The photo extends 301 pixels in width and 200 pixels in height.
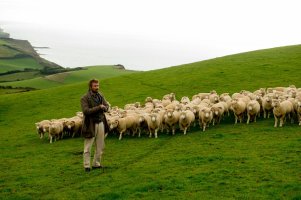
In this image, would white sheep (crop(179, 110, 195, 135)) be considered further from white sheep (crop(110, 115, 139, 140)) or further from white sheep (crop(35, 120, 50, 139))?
white sheep (crop(35, 120, 50, 139))

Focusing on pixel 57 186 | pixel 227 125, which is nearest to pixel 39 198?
pixel 57 186

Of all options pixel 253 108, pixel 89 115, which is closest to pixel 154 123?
pixel 253 108

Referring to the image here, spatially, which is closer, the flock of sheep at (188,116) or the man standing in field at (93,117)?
the man standing in field at (93,117)

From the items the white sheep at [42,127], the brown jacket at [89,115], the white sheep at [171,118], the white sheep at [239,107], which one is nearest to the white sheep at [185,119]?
the white sheep at [171,118]

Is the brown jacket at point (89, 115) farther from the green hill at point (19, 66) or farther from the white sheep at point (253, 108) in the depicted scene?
the green hill at point (19, 66)

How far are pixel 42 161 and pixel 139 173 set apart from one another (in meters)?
5.07

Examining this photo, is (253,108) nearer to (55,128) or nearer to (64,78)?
(55,128)

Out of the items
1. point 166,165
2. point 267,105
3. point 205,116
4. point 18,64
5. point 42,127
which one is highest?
point 18,64

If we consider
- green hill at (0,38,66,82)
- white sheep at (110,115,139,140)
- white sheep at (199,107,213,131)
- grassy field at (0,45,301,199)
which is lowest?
grassy field at (0,45,301,199)

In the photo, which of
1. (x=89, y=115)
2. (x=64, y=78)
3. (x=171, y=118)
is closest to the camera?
(x=89, y=115)

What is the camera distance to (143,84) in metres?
36.8

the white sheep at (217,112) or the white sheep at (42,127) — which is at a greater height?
the white sheep at (217,112)

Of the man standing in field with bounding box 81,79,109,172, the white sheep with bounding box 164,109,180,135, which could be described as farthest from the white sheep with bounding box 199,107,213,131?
the man standing in field with bounding box 81,79,109,172

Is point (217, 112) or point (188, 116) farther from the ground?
point (217, 112)
